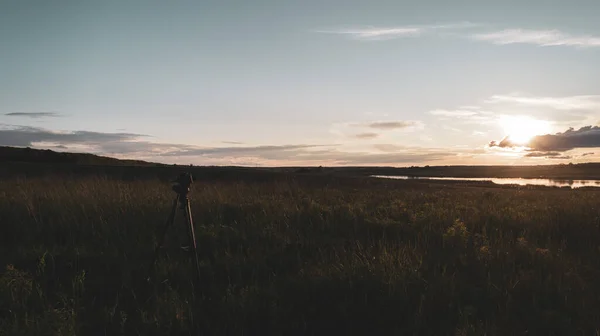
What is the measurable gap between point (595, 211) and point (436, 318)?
8528 millimetres

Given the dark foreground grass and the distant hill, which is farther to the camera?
the distant hill

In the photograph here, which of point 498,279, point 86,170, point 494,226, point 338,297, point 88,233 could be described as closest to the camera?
point 338,297

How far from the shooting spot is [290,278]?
203 inches

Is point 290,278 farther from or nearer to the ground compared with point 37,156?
Answer: nearer to the ground

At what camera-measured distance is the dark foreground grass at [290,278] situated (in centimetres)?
425

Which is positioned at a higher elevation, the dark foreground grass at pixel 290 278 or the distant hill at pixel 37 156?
the distant hill at pixel 37 156

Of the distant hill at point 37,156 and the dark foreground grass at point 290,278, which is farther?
the distant hill at point 37,156

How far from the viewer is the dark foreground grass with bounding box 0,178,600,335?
13.9ft

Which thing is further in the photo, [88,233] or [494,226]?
[494,226]

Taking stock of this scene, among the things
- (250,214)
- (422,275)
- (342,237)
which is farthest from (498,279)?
(250,214)

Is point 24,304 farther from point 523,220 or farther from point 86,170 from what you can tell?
point 86,170

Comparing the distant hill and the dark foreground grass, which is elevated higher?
the distant hill

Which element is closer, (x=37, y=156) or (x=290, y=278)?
(x=290, y=278)

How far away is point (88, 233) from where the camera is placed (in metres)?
7.29
